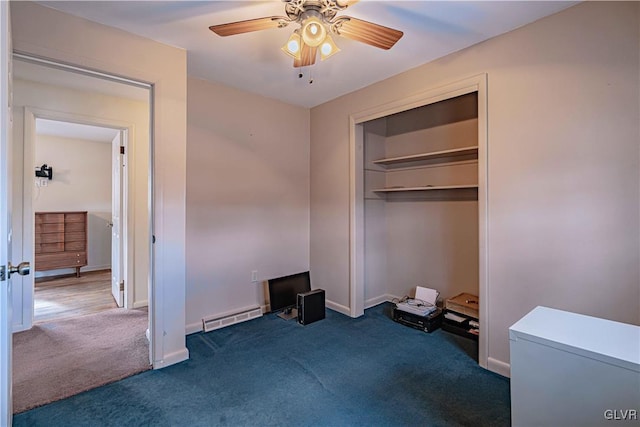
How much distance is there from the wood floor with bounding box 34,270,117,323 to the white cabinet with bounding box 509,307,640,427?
13.5 feet

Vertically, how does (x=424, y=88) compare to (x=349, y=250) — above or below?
above

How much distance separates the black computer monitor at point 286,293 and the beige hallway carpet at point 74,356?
124 centimetres

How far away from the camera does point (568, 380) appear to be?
105cm

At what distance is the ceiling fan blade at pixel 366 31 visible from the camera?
1.60m

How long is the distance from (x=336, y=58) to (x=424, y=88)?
32.2 inches

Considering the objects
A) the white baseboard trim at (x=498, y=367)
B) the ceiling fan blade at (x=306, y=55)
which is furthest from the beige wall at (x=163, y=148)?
the white baseboard trim at (x=498, y=367)

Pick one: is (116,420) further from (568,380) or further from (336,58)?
(336,58)

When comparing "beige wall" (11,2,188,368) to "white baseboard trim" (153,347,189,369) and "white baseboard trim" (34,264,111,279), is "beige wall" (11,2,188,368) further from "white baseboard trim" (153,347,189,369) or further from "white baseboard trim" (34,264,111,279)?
"white baseboard trim" (34,264,111,279)

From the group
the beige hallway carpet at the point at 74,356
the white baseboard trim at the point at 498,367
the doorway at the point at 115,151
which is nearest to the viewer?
the beige hallway carpet at the point at 74,356

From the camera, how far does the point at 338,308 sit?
11.2 ft

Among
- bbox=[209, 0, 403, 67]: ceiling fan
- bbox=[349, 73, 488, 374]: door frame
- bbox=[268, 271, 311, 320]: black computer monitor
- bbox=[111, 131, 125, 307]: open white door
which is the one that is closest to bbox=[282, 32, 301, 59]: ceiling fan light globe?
bbox=[209, 0, 403, 67]: ceiling fan

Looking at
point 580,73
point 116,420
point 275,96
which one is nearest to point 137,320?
point 116,420

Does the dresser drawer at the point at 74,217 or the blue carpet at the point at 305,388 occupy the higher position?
the dresser drawer at the point at 74,217

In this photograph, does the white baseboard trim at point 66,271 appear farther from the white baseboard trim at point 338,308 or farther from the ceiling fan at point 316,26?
the ceiling fan at point 316,26
